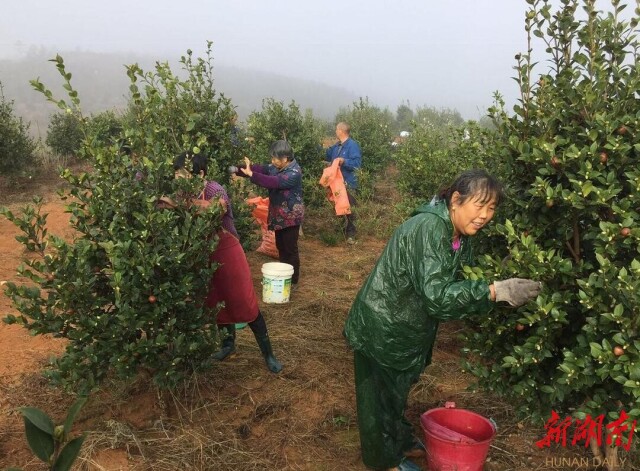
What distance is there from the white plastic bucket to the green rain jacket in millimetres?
2567

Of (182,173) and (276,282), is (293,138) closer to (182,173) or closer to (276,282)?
(276,282)

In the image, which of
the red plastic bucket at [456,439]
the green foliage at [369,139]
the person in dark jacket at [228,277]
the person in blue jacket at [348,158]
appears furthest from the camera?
the green foliage at [369,139]

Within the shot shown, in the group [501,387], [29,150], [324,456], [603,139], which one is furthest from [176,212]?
[29,150]

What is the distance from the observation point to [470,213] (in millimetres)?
2320

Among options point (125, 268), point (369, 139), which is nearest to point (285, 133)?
point (369, 139)

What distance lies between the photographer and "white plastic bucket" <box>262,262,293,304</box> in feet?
17.4

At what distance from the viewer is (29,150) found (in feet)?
37.4

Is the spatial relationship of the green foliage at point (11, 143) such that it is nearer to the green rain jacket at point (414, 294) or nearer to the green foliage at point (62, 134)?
the green foliage at point (62, 134)

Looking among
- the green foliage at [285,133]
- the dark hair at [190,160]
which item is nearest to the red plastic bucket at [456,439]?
the dark hair at [190,160]

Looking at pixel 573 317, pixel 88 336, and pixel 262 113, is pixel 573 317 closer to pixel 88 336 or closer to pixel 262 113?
pixel 88 336

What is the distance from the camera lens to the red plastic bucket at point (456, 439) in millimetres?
2693

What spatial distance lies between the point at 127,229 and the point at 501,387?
7.01ft

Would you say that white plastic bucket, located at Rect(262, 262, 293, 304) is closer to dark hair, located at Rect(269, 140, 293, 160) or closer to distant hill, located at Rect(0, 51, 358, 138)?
dark hair, located at Rect(269, 140, 293, 160)

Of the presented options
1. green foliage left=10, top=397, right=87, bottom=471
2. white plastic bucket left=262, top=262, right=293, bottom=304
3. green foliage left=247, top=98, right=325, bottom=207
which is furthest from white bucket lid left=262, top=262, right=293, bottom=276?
green foliage left=10, top=397, right=87, bottom=471
